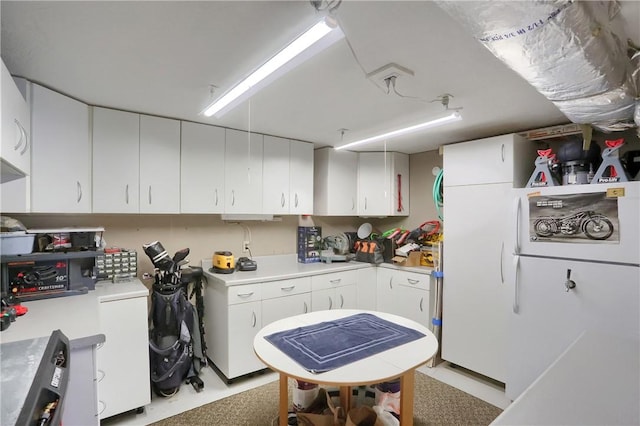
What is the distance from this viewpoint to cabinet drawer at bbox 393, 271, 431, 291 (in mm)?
3227

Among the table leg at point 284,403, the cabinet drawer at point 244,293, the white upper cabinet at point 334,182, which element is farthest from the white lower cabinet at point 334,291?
the table leg at point 284,403

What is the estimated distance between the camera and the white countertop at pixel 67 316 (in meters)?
1.48

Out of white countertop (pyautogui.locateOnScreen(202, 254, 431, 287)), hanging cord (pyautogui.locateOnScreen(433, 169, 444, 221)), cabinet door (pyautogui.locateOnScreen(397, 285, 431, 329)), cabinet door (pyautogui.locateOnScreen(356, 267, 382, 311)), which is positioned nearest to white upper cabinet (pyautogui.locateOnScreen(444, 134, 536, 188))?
hanging cord (pyautogui.locateOnScreen(433, 169, 444, 221))

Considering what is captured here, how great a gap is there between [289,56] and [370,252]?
2.76 m

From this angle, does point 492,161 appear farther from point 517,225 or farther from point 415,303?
point 415,303

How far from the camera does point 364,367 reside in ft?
5.13

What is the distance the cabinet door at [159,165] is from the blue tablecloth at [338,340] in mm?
1535

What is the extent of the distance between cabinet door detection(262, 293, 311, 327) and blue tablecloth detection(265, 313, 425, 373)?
0.93 meters

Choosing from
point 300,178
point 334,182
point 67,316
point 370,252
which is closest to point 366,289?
point 370,252

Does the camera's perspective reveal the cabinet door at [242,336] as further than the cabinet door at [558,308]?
Yes

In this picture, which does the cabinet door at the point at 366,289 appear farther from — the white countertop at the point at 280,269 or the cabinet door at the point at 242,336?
the cabinet door at the point at 242,336

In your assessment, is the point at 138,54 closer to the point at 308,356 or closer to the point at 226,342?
the point at 308,356

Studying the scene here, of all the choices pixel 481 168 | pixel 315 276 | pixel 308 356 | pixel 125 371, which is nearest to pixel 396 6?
pixel 308 356

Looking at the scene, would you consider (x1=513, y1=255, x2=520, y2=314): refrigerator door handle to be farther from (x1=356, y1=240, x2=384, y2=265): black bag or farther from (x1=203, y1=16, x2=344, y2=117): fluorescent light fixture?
(x1=203, y1=16, x2=344, y2=117): fluorescent light fixture
